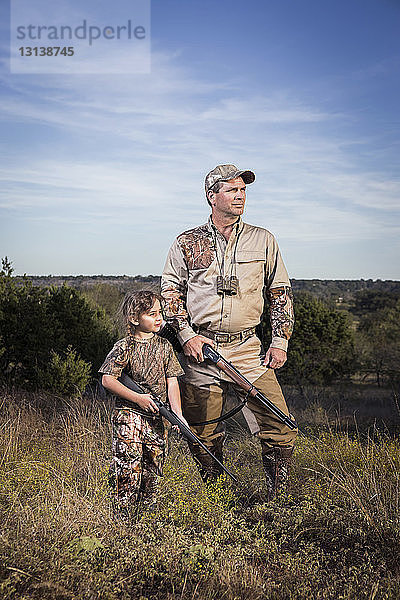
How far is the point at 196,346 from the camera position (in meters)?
4.02

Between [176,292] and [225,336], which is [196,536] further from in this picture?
[176,292]

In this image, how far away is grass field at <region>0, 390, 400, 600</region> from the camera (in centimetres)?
284

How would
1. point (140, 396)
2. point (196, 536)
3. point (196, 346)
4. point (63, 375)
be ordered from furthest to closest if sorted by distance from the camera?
point (63, 375)
point (196, 346)
point (140, 396)
point (196, 536)

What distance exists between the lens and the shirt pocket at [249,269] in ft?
13.5

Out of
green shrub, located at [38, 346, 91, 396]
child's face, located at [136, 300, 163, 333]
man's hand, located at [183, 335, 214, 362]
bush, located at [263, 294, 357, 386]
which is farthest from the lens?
bush, located at [263, 294, 357, 386]

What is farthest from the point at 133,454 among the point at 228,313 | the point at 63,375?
the point at 63,375

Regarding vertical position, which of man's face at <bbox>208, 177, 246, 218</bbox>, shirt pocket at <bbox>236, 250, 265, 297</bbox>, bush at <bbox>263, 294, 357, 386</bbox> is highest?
man's face at <bbox>208, 177, 246, 218</bbox>

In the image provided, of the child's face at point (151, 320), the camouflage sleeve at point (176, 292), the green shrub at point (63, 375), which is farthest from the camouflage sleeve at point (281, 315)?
the green shrub at point (63, 375)

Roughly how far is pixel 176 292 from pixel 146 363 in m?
0.68

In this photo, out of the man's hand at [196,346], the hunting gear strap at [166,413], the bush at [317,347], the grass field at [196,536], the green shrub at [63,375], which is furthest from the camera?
the bush at [317,347]

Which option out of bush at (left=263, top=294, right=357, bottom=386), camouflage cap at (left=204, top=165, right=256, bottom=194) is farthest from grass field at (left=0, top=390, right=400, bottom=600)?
bush at (left=263, top=294, right=357, bottom=386)

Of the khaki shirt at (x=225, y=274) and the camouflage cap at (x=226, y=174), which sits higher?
the camouflage cap at (x=226, y=174)

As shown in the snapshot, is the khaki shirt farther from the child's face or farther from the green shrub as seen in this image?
the green shrub

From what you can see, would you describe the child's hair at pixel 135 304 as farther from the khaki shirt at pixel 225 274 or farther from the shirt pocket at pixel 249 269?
the shirt pocket at pixel 249 269
